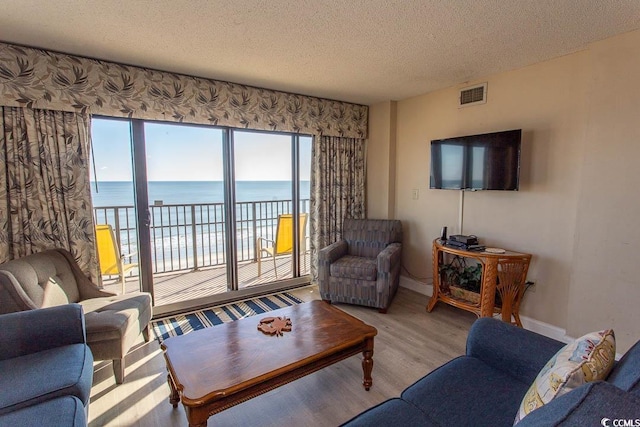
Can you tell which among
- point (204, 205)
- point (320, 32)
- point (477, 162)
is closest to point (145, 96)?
point (320, 32)

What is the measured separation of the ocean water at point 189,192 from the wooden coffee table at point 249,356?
1.72m

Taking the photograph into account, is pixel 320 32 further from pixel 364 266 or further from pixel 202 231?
pixel 202 231

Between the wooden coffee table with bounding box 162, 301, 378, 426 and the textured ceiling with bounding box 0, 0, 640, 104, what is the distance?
1.97m

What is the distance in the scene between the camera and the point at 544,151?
268cm

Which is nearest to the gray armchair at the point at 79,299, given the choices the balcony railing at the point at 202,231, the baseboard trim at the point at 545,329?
the balcony railing at the point at 202,231

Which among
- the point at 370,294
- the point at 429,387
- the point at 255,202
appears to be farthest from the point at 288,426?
the point at 255,202

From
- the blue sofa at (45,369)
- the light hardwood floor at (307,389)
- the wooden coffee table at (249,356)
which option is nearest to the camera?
the blue sofa at (45,369)

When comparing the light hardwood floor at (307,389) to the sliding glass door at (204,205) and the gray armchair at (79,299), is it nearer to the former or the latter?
the gray armchair at (79,299)

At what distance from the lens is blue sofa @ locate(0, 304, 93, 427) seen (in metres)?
1.24

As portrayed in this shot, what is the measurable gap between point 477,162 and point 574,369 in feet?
7.66

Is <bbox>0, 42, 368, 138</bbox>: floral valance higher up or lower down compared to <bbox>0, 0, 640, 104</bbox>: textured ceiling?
lower down

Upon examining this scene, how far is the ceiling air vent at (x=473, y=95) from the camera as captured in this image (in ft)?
10.1

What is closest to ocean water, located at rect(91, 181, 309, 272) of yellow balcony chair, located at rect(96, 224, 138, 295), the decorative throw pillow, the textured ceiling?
yellow balcony chair, located at rect(96, 224, 138, 295)

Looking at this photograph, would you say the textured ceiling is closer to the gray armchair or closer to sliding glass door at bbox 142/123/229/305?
sliding glass door at bbox 142/123/229/305
